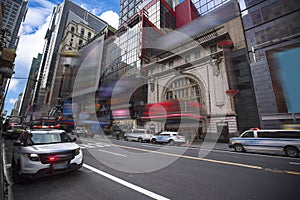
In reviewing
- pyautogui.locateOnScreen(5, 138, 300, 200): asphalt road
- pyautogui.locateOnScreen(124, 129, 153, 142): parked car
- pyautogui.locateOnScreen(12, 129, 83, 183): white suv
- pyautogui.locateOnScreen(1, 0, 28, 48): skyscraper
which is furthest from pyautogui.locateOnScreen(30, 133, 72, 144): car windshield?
pyautogui.locateOnScreen(1, 0, 28, 48): skyscraper

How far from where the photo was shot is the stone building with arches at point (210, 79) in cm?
2006

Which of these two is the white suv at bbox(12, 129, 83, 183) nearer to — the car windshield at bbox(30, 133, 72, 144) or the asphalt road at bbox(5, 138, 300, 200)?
the car windshield at bbox(30, 133, 72, 144)

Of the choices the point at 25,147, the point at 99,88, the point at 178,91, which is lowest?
the point at 25,147

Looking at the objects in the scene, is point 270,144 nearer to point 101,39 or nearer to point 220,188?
point 220,188

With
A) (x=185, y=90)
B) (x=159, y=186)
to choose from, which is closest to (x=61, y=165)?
(x=159, y=186)

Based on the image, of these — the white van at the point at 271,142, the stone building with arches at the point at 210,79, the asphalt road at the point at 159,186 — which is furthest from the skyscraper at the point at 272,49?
the asphalt road at the point at 159,186

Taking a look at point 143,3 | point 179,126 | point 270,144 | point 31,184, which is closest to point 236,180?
point 31,184

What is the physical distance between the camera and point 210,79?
2273 centimetres

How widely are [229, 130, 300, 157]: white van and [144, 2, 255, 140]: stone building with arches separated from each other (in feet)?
27.6

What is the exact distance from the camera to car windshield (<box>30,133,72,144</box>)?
4.96m

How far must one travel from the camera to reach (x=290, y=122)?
16281mm

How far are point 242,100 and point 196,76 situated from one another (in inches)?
327

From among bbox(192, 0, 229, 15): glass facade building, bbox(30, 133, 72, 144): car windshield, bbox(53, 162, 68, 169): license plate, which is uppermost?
bbox(192, 0, 229, 15): glass facade building

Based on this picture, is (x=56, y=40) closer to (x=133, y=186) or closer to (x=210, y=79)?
(x=210, y=79)
